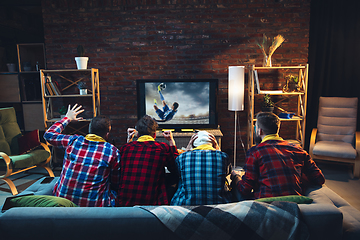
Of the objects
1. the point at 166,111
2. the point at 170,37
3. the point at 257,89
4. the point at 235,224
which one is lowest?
the point at 235,224

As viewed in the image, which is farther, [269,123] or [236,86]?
[236,86]

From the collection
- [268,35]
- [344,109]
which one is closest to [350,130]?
[344,109]

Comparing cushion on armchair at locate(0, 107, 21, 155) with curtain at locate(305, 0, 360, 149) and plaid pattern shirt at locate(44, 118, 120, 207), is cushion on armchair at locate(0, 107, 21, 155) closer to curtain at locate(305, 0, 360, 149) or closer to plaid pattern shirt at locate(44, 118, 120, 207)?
plaid pattern shirt at locate(44, 118, 120, 207)

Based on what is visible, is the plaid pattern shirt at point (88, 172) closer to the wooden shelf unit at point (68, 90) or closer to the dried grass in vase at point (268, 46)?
the wooden shelf unit at point (68, 90)

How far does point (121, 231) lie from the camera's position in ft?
3.44

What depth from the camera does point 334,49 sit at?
3.82 m

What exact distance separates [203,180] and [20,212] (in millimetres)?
945

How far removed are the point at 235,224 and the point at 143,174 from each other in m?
0.72

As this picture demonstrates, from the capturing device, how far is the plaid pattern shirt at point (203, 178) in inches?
59.4

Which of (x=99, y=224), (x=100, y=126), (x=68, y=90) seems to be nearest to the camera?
(x=99, y=224)

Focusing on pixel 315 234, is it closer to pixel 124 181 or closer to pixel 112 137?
pixel 124 181

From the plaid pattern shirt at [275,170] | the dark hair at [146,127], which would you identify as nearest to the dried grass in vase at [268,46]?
the plaid pattern shirt at [275,170]

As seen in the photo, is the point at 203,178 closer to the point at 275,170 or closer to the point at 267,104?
the point at 275,170

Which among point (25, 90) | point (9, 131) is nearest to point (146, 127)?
point (9, 131)
